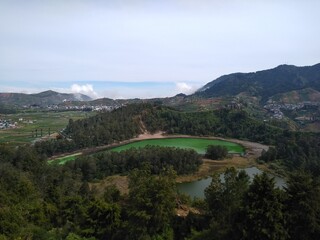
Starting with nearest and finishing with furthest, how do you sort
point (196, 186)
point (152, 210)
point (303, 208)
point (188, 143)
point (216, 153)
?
point (303, 208) < point (152, 210) < point (196, 186) < point (216, 153) < point (188, 143)

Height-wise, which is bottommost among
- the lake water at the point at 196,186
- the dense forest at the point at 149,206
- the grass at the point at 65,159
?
the lake water at the point at 196,186

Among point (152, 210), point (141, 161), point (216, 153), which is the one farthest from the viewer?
point (216, 153)

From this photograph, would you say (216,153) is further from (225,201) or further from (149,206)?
(149,206)

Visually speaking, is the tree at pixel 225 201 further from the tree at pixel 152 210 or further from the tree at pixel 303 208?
the tree at pixel 152 210

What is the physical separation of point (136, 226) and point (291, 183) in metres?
11.8

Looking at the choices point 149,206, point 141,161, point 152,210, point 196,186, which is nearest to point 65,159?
point 141,161

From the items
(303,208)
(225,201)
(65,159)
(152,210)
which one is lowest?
(65,159)

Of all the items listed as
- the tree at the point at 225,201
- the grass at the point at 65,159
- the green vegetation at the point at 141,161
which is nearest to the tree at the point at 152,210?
the tree at the point at 225,201

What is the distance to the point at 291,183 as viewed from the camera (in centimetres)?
2095

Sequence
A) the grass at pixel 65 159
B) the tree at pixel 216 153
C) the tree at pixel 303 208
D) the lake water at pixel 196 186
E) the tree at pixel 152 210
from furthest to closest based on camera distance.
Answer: the tree at pixel 216 153, the grass at pixel 65 159, the lake water at pixel 196 186, the tree at pixel 152 210, the tree at pixel 303 208

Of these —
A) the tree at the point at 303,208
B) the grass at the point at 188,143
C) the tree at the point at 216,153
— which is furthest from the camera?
the grass at the point at 188,143

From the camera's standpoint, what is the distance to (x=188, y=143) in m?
99.2

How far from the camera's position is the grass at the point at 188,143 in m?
91.8

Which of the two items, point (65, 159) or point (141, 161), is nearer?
point (141, 161)
